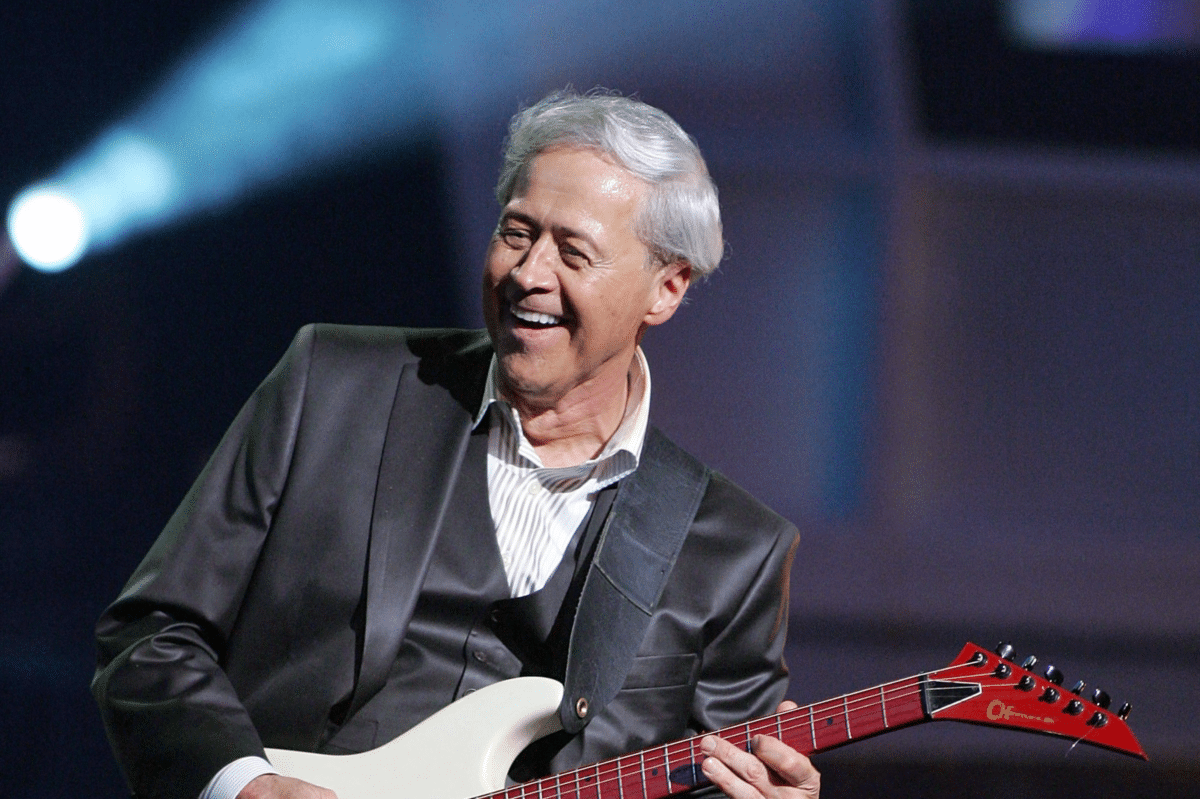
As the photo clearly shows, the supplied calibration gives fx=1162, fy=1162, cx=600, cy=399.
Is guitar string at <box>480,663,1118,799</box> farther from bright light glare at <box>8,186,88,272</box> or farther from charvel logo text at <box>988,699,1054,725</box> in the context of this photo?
bright light glare at <box>8,186,88,272</box>

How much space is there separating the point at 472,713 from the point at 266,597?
411mm

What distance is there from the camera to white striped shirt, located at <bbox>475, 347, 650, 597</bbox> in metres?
2.10

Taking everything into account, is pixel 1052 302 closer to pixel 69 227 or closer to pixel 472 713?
pixel 472 713

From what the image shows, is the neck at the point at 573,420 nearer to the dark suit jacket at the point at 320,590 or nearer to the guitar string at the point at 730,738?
the dark suit jacket at the point at 320,590

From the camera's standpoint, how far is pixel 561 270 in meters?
2.07

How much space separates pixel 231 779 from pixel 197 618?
30cm

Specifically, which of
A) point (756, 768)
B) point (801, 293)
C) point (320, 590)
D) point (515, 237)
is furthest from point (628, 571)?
point (801, 293)

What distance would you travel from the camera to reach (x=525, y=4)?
3.80m

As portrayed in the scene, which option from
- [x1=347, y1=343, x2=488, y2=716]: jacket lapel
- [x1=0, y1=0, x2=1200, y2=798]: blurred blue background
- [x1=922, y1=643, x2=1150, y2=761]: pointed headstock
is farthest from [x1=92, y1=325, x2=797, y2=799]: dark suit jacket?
[x1=0, y1=0, x2=1200, y2=798]: blurred blue background

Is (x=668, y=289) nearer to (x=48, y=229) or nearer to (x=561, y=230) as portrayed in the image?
(x=561, y=230)

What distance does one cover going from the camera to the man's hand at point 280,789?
1696mm

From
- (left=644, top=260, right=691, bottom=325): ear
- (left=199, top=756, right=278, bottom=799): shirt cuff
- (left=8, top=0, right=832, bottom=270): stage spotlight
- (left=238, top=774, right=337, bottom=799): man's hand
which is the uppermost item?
(left=8, top=0, right=832, bottom=270): stage spotlight

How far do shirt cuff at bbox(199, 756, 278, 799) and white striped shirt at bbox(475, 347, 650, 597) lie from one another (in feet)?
1.75

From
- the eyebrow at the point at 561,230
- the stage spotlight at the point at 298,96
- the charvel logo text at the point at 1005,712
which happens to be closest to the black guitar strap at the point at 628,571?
the eyebrow at the point at 561,230
